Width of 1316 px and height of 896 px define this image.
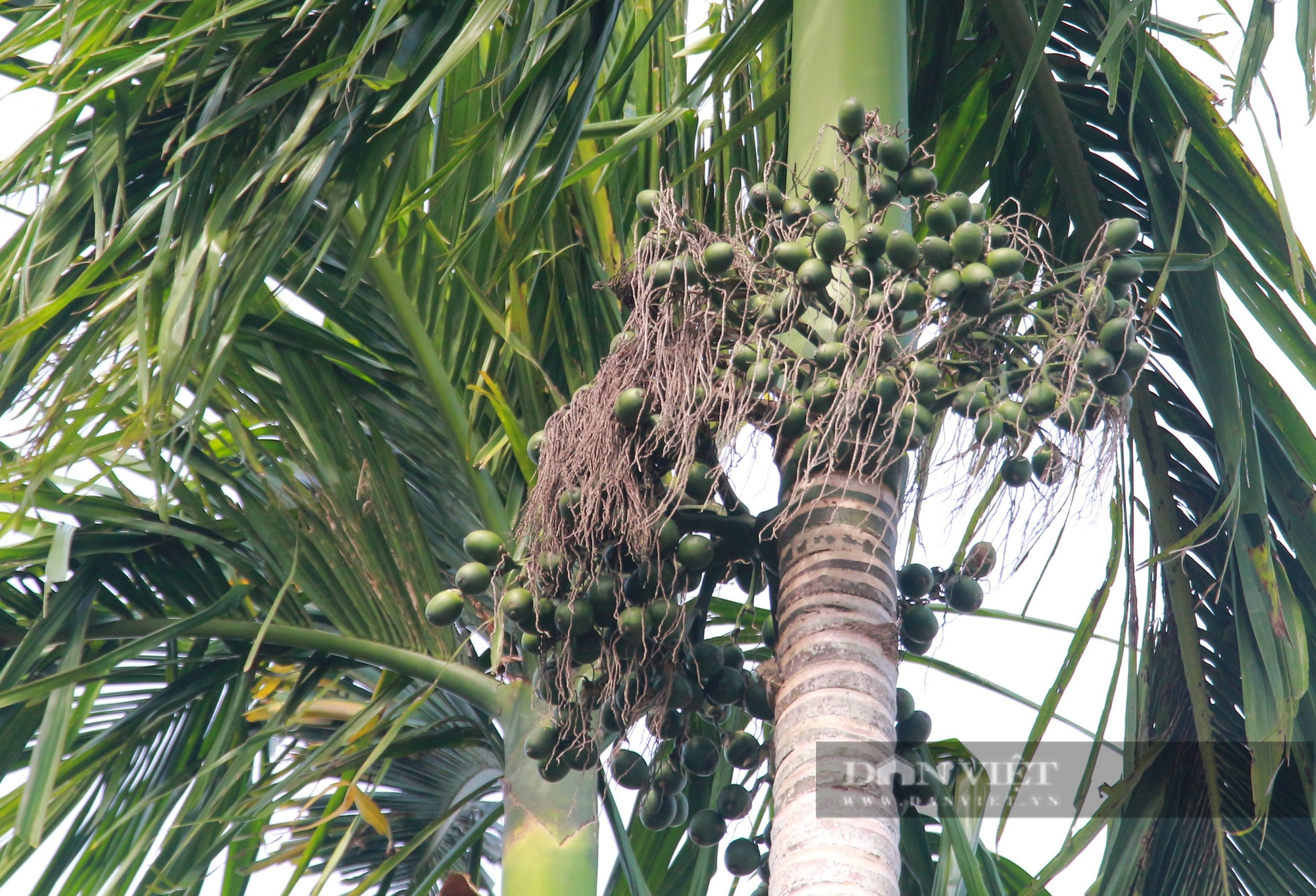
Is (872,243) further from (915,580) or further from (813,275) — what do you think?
(915,580)

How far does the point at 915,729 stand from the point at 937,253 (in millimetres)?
787

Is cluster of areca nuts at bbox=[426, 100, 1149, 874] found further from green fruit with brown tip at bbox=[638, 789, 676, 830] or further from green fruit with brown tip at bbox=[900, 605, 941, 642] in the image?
green fruit with brown tip at bbox=[638, 789, 676, 830]

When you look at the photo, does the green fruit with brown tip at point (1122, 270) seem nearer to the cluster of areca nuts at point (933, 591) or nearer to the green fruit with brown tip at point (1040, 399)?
the green fruit with brown tip at point (1040, 399)

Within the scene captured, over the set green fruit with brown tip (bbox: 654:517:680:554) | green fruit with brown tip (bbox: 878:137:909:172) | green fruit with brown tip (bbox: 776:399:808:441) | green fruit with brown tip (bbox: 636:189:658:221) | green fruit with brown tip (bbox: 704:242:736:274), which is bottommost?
green fruit with brown tip (bbox: 654:517:680:554)

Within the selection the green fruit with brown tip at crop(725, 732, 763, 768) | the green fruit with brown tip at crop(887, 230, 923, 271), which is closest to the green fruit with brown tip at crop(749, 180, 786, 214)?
the green fruit with brown tip at crop(887, 230, 923, 271)

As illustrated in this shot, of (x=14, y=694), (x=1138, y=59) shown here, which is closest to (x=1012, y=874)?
(x=1138, y=59)

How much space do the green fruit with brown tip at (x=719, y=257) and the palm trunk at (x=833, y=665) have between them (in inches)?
11.8

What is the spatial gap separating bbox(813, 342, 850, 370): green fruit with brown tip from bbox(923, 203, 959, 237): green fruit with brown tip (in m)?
0.26

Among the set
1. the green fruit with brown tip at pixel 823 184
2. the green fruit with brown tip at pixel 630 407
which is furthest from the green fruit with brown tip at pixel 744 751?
the green fruit with brown tip at pixel 823 184

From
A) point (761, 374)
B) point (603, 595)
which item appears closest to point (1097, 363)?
point (761, 374)

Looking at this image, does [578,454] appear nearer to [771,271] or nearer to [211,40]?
[771,271]

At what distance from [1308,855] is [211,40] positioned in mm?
2709

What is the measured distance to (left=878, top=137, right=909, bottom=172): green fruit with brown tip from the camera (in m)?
2.36

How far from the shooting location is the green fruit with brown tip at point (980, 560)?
2.38 metres
